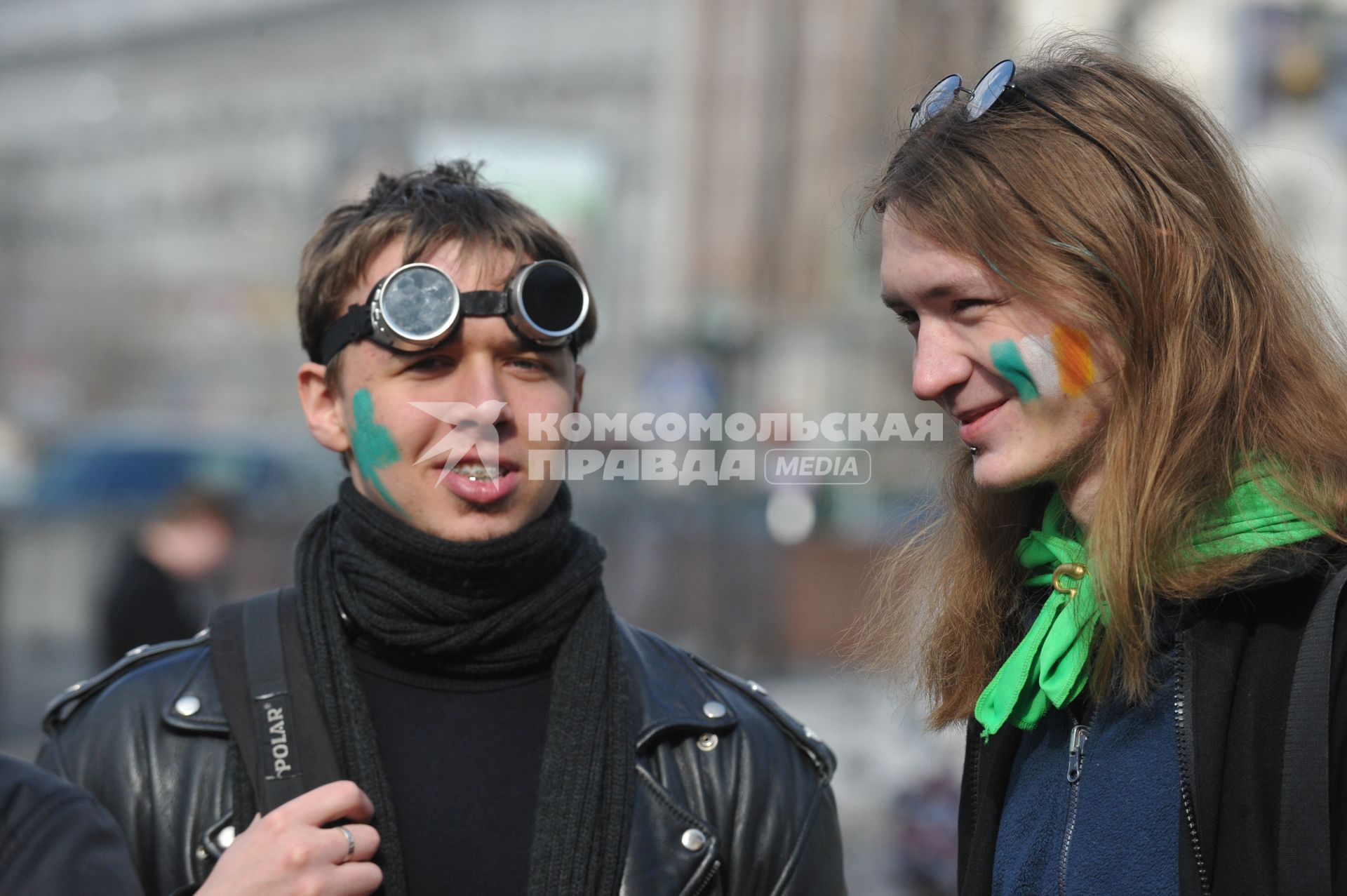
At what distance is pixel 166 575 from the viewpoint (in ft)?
24.5

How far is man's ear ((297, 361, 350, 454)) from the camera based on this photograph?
9.34 feet

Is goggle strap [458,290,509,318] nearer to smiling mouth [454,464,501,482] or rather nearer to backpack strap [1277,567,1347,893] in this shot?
smiling mouth [454,464,501,482]

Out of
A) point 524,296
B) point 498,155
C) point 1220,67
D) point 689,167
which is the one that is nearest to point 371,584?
point 524,296

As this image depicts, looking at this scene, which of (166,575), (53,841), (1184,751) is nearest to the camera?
(53,841)

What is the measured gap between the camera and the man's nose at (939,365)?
2107mm

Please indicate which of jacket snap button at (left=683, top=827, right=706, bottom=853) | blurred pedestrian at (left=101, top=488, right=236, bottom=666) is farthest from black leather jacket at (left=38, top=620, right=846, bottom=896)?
blurred pedestrian at (left=101, top=488, right=236, bottom=666)

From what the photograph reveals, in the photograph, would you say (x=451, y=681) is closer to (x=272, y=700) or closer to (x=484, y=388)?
(x=272, y=700)

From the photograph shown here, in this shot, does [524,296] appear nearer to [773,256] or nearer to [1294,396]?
[1294,396]

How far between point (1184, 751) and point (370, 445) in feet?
5.09

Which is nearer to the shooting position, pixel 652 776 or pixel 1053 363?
pixel 1053 363

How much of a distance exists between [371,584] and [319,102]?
52.6m

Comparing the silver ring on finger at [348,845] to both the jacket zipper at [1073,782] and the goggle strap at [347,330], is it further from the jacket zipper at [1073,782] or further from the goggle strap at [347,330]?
the jacket zipper at [1073,782]

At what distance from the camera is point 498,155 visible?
1157 inches

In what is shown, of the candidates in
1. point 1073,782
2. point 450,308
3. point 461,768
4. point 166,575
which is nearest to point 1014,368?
point 1073,782
